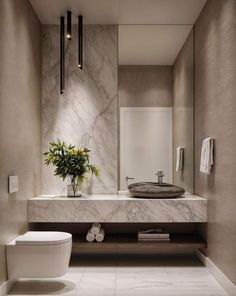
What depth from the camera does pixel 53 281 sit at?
325 cm

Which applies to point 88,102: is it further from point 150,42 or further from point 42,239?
point 42,239

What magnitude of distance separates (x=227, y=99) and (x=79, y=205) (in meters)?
1.71

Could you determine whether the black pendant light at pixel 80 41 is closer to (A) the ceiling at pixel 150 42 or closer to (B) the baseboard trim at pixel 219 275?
(A) the ceiling at pixel 150 42

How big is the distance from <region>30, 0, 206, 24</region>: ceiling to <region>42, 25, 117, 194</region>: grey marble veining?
0.70ft

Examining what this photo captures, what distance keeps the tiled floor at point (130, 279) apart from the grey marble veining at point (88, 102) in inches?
32.0

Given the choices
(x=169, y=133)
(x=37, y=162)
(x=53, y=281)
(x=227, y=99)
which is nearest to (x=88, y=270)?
(x=53, y=281)

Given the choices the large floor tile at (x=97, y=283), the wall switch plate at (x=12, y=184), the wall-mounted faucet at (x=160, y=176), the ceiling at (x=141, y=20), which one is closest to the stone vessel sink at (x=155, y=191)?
the wall-mounted faucet at (x=160, y=176)

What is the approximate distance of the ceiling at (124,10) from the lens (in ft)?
11.9

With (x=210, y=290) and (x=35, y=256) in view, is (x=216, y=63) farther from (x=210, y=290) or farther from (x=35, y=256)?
(x=35, y=256)

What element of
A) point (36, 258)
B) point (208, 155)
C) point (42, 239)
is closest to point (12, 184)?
point (42, 239)

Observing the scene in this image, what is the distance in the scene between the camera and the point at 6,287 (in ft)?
9.63

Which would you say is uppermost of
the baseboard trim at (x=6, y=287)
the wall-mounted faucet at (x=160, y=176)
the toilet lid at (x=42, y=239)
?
the wall-mounted faucet at (x=160, y=176)

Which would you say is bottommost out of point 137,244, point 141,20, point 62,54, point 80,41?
point 137,244

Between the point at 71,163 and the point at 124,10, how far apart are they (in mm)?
1656
